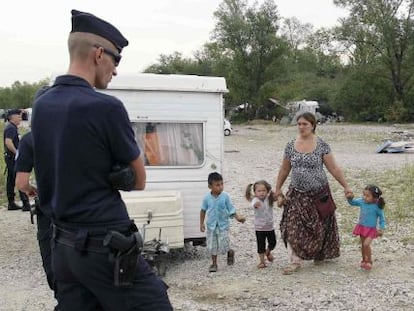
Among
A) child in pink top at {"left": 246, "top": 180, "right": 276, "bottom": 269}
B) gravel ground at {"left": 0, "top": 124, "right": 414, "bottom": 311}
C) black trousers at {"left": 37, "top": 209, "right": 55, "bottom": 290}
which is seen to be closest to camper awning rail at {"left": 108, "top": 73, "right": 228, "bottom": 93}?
child in pink top at {"left": 246, "top": 180, "right": 276, "bottom": 269}

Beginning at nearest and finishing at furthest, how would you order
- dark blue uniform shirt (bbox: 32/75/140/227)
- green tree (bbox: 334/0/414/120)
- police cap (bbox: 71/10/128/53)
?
dark blue uniform shirt (bbox: 32/75/140/227), police cap (bbox: 71/10/128/53), green tree (bbox: 334/0/414/120)

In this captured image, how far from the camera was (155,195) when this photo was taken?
6.64 meters

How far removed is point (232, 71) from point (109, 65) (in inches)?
1940

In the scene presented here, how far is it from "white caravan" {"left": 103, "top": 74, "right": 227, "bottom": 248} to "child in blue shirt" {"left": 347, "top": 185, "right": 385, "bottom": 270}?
1.86 meters

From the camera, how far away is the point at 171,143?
721 cm

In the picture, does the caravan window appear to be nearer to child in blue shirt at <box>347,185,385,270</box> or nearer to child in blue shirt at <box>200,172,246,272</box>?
child in blue shirt at <box>200,172,246,272</box>

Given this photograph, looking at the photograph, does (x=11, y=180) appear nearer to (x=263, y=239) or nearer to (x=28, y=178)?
(x=28, y=178)

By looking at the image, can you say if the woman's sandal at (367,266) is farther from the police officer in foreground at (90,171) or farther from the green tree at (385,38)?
the green tree at (385,38)

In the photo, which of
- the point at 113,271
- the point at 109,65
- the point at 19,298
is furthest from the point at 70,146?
the point at 19,298

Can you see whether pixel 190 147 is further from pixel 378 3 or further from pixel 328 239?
pixel 378 3

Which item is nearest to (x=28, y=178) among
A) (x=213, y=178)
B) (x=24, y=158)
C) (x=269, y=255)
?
(x=24, y=158)

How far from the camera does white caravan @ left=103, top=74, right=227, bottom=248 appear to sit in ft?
23.0

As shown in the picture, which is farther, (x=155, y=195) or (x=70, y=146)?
(x=155, y=195)

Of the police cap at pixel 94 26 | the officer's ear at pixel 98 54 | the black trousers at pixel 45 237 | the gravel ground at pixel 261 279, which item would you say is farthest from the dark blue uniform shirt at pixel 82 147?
the gravel ground at pixel 261 279
